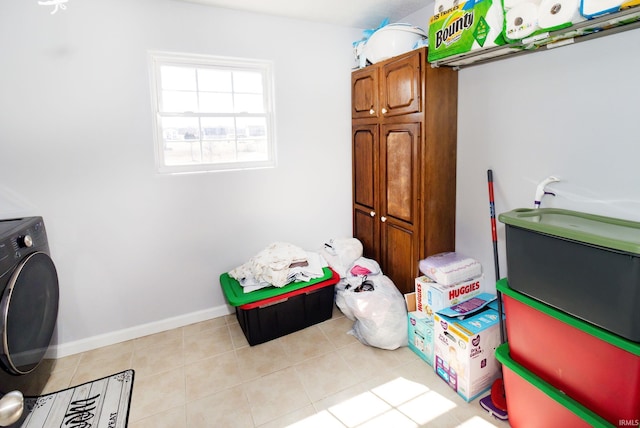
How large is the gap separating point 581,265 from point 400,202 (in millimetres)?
1385

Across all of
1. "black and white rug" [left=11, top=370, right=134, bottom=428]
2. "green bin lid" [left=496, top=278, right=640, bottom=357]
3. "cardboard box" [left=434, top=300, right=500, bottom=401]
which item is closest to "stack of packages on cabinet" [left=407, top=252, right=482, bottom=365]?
"cardboard box" [left=434, top=300, right=500, bottom=401]

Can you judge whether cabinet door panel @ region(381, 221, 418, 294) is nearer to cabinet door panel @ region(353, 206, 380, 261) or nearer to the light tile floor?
cabinet door panel @ region(353, 206, 380, 261)

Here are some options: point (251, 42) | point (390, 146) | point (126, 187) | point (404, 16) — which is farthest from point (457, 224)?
point (126, 187)

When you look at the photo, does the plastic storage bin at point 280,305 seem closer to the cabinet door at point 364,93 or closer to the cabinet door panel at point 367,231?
the cabinet door panel at point 367,231

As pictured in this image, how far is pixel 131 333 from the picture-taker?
258 cm

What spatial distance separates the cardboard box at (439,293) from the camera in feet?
7.05

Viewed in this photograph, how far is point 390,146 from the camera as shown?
2.63 metres

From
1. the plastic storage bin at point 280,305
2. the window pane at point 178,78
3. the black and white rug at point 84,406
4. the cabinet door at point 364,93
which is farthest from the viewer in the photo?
the cabinet door at point 364,93

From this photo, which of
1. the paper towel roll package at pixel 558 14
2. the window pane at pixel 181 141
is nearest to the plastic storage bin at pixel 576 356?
the paper towel roll package at pixel 558 14

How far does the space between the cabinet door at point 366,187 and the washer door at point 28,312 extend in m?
2.30

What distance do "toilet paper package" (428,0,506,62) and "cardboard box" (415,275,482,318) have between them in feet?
4.63

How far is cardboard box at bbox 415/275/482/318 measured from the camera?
2.15 metres

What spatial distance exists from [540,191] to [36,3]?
3.10 metres

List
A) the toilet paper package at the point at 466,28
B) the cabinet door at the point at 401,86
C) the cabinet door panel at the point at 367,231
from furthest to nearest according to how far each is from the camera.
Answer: the cabinet door panel at the point at 367,231
the cabinet door at the point at 401,86
the toilet paper package at the point at 466,28
